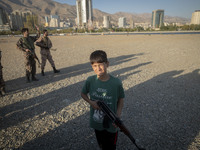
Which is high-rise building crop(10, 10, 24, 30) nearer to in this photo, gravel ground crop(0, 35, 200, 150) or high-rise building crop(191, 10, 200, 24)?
gravel ground crop(0, 35, 200, 150)

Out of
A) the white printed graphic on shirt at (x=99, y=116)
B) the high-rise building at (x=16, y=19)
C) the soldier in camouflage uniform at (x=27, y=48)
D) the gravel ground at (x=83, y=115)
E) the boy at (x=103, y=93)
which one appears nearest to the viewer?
the boy at (x=103, y=93)

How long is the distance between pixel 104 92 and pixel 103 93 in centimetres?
2

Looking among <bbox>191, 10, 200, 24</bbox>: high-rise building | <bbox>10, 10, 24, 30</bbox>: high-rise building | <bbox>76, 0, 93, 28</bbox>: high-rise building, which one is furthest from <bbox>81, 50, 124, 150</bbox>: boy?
<bbox>191, 10, 200, 24</bbox>: high-rise building

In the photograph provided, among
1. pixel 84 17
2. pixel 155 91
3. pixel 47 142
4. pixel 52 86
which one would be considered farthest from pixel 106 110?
pixel 84 17

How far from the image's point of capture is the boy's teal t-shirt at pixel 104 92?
171 centimetres

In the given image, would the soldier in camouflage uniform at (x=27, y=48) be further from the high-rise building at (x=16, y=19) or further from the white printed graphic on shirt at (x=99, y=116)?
the high-rise building at (x=16, y=19)

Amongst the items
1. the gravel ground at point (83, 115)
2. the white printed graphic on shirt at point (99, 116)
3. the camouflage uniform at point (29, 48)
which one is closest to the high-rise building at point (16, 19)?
the camouflage uniform at point (29, 48)

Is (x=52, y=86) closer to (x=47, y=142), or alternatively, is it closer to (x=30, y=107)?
(x=30, y=107)

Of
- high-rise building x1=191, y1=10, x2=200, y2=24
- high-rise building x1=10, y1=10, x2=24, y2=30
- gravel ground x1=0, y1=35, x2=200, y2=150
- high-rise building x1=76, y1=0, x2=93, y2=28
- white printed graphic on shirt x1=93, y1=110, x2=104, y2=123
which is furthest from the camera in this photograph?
high-rise building x1=76, y1=0, x2=93, y2=28

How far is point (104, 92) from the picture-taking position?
1732mm

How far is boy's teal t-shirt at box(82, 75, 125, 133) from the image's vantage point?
171 cm

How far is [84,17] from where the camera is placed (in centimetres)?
17250

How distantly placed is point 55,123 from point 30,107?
1.41 meters

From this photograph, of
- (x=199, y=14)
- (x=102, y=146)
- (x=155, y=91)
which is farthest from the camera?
(x=199, y=14)
